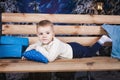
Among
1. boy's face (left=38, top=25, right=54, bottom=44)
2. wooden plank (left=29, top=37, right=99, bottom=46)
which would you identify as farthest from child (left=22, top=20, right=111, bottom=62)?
wooden plank (left=29, top=37, right=99, bottom=46)

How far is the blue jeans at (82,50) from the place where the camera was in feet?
13.2

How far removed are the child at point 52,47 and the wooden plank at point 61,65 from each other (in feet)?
0.43

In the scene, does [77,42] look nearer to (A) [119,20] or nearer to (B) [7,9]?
(A) [119,20]

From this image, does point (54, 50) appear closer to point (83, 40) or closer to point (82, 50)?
point (82, 50)

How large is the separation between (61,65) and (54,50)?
26 centimetres

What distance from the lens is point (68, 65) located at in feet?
11.3

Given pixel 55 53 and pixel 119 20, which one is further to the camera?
pixel 119 20

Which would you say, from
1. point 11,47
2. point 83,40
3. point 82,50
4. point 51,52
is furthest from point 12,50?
point 83,40

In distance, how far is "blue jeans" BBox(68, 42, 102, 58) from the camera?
4.03 metres

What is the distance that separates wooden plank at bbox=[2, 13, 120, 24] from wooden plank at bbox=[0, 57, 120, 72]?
932 mm

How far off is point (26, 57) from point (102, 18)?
1.49 meters

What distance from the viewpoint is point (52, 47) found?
362 centimetres

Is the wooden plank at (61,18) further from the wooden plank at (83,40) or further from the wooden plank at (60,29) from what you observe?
the wooden plank at (83,40)

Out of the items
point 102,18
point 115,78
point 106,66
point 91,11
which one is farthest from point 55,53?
point 91,11
